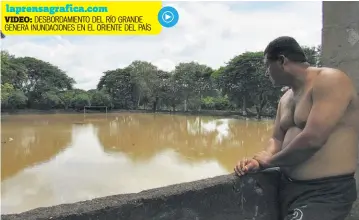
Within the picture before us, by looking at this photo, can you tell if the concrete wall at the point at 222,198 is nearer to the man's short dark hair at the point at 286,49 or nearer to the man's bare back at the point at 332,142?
the man's bare back at the point at 332,142

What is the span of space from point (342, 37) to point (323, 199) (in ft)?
3.12

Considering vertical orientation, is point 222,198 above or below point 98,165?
above

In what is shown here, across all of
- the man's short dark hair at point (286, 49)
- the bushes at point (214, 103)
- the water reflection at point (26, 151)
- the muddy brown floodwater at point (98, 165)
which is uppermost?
the man's short dark hair at point (286, 49)

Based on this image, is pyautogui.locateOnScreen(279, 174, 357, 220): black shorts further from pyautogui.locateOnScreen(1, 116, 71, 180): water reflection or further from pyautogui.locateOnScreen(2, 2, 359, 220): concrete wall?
pyautogui.locateOnScreen(1, 116, 71, 180): water reflection

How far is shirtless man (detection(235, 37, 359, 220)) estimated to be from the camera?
1.36 meters

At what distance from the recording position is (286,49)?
1.47 metres

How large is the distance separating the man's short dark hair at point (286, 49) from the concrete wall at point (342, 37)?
55 centimetres

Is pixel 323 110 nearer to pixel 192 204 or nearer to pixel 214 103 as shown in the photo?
pixel 192 204

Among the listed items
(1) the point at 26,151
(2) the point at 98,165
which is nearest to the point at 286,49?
(2) the point at 98,165

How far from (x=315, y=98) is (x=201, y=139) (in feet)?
54.0

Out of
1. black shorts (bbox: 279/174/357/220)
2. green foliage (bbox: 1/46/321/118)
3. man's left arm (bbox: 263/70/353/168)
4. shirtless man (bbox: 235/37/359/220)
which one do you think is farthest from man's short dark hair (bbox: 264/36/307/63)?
green foliage (bbox: 1/46/321/118)

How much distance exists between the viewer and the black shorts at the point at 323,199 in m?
1.39

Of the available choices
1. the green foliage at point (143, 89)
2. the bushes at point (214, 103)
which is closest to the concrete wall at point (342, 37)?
the green foliage at point (143, 89)

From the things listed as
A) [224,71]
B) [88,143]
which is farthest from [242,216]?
[224,71]
